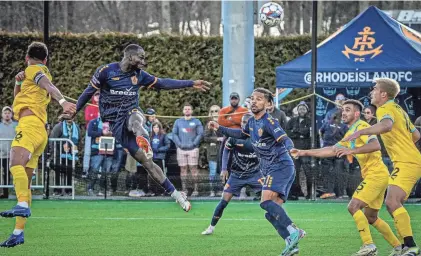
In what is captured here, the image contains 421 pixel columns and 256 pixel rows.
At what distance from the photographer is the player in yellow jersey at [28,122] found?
12.5 m

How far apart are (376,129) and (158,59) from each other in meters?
16.2

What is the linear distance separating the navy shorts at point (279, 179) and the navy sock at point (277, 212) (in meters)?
0.22

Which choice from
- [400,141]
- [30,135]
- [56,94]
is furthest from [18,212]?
[400,141]

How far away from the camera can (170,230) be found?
50.9 feet

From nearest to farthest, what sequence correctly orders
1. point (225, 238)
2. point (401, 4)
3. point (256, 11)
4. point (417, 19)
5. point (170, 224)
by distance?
1. point (225, 238)
2. point (170, 224)
3. point (256, 11)
4. point (417, 19)
5. point (401, 4)

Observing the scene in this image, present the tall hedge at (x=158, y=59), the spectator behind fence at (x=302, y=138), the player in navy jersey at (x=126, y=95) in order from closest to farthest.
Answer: the player in navy jersey at (x=126, y=95), the spectator behind fence at (x=302, y=138), the tall hedge at (x=158, y=59)

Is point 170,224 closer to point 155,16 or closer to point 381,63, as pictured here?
point 381,63

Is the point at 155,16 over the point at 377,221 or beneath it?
over

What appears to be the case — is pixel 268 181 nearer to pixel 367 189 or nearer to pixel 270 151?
pixel 270 151

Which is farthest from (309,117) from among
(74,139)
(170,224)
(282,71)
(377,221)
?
(377,221)

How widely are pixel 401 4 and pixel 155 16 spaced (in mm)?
10511

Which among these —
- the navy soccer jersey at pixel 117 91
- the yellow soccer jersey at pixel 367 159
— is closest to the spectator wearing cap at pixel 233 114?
the navy soccer jersey at pixel 117 91

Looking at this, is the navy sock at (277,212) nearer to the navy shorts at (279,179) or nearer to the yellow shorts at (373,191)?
the navy shorts at (279,179)

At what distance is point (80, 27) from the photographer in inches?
1699
